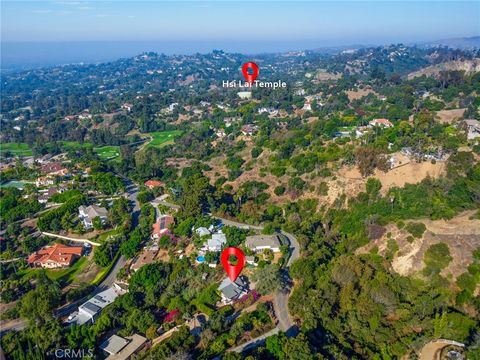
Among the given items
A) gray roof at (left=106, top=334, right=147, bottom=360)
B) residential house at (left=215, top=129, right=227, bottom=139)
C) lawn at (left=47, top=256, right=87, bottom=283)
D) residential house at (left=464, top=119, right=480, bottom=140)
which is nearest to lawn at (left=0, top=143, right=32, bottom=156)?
residential house at (left=215, top=129, right=227, bottom=139)

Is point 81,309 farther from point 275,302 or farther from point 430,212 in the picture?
point 430,212

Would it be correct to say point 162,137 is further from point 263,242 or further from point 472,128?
point 472,128

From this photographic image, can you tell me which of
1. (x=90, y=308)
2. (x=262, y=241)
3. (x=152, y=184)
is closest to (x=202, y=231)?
(x=262, y=241)

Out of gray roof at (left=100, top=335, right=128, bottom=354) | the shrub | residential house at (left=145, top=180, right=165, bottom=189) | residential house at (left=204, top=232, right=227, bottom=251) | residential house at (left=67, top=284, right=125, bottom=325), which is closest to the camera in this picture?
gray roof at (left=100, top=335, right=128, bottom=354)

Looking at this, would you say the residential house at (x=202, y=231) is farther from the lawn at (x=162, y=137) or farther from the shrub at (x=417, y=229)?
the lawn at (x=162, y=137)

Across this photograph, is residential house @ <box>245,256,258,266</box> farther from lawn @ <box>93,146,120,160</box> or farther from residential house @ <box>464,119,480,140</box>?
lawn @ <box>93,146,120,160</box>

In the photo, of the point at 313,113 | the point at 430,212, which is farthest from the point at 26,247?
the point at 313,113
